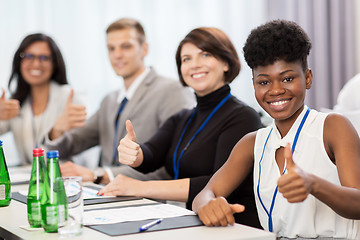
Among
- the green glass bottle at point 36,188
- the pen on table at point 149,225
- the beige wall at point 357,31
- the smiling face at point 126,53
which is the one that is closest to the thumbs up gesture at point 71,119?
the smiling face at point 126,53

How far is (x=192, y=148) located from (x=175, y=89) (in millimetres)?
752

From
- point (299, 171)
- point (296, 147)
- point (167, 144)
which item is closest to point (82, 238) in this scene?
point (299, 171)

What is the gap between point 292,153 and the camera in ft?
5.54

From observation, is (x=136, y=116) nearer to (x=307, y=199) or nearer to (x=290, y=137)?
(x=290, y=137)

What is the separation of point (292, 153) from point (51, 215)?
722 millimetres

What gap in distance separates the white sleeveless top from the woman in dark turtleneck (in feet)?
1.32

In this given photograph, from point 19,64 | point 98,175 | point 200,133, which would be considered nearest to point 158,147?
point 200,133

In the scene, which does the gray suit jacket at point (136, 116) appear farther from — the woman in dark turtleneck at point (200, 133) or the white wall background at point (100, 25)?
the white wall background at point (100, 25)

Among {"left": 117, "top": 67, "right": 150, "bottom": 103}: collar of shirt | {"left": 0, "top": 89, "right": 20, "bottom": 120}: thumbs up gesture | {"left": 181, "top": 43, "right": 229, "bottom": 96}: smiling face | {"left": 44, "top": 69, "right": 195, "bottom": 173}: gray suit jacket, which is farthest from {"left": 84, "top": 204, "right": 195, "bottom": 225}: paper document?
{"left": 0, "top": 89, "right": 20, "bottom": 120}: thumbs up gesture

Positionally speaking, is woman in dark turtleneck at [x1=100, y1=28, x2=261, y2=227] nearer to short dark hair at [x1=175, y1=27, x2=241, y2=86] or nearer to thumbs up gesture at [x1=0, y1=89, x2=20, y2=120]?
short dark hair at [x1=175, y1=27, x2=241, y2=86]

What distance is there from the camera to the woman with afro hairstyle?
1.57m

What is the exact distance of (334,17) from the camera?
14.5 feet

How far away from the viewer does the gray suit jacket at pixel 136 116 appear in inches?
120

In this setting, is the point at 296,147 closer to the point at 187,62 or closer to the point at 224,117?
the point at 224,117
